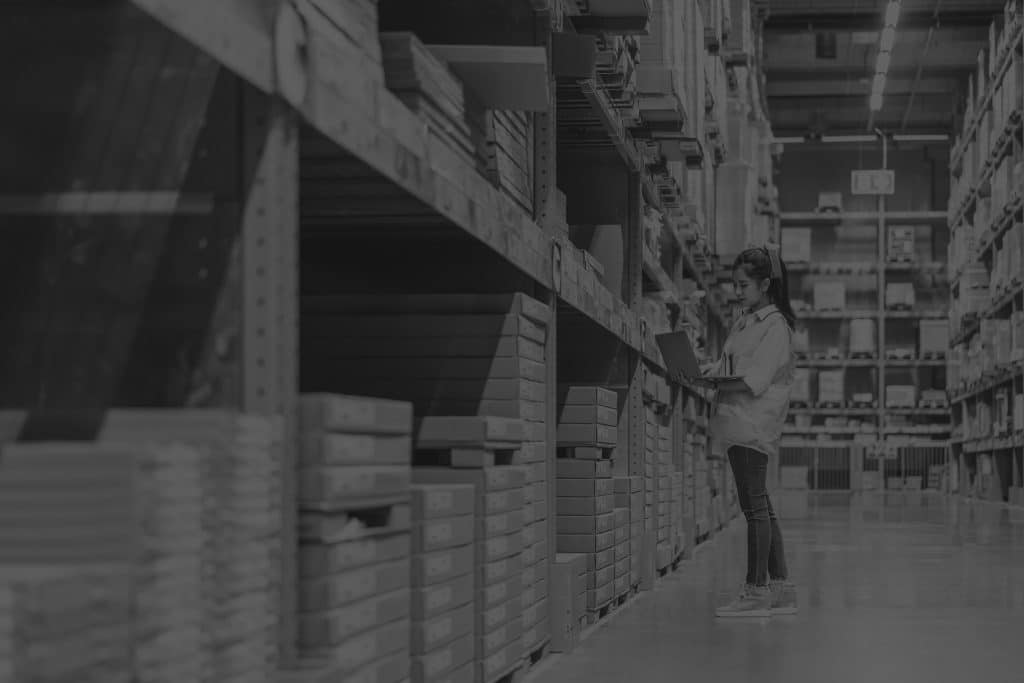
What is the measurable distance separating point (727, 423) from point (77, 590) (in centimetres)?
498

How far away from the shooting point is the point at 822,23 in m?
21.8

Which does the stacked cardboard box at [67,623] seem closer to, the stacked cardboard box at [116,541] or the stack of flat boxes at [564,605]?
the stacked cardboard box at [116,541]

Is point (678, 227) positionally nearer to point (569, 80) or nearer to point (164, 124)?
point (569, 80)

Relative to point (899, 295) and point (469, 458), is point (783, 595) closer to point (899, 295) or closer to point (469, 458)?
Result: point (469, 458)

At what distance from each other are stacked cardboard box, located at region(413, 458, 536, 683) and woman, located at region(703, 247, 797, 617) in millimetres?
2334

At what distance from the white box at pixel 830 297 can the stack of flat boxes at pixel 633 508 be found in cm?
1850

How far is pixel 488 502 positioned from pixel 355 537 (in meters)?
1.18

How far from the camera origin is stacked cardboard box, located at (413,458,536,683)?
367 cm

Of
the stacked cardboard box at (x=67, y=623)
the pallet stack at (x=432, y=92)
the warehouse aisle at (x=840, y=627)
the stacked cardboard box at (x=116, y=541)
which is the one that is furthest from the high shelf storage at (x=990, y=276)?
the stacked cardboard box at (x=67, y=623)

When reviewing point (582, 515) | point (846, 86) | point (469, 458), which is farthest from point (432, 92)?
point (846, 86)

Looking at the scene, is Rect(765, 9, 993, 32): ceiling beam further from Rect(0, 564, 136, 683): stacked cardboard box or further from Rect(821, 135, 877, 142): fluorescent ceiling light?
Rect(0, 564, 136, 683): stacked cardboard box

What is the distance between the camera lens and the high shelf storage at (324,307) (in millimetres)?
2164

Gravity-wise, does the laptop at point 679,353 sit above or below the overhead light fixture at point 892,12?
below

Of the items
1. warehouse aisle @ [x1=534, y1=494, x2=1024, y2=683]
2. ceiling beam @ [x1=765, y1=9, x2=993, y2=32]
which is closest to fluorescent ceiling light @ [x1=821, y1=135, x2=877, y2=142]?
ceiling beam @ [x1=765, y1=9, x2=993, y2=32]
